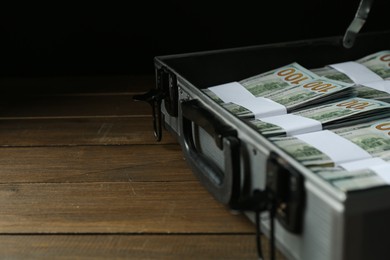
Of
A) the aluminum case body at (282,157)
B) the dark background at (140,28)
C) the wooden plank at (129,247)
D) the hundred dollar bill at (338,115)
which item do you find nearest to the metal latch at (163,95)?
the aluminum case body at (282,157)

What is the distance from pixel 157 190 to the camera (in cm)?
93

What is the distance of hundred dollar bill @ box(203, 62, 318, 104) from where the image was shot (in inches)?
44.5

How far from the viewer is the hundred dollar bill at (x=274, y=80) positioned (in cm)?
113

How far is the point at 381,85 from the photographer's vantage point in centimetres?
114

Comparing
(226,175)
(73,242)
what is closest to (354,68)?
(226,175)

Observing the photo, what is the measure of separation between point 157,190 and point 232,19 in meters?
0.66

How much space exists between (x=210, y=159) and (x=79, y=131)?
0.33m

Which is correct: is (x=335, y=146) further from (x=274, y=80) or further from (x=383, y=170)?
(x=274, y=80)

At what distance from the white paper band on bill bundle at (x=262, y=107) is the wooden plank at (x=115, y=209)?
16cm

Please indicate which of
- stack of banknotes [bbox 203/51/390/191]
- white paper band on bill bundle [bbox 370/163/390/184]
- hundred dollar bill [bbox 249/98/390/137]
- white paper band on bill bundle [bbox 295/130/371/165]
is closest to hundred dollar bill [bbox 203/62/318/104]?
stack of banknotes [bbox 203/51/390/191]

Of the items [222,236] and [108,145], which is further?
[108,145]

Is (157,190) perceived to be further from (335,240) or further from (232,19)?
(232,19)

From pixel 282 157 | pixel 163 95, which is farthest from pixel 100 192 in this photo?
pixel 282 157

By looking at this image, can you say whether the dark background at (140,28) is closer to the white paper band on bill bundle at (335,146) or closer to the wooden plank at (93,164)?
the wooden plank at (93,164)
